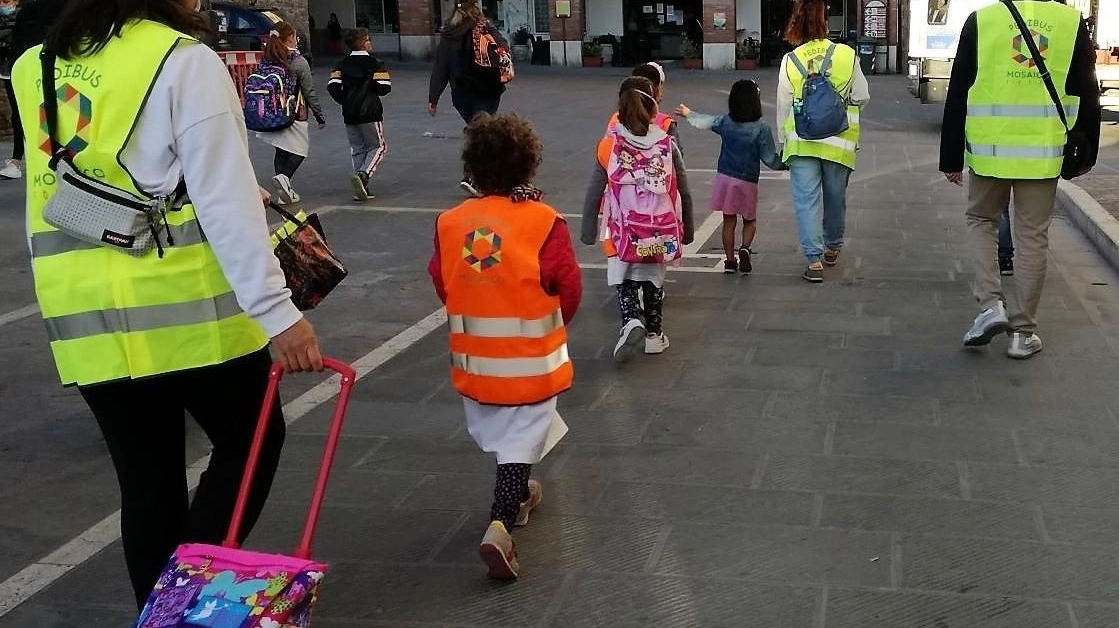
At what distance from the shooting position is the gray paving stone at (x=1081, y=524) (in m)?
4.15

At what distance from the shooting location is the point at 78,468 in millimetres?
5000

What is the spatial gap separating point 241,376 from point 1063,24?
4.50 m

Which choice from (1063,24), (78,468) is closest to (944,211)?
(1063,24)

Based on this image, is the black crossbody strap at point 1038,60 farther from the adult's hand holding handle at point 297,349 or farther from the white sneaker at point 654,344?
the adult's hand holding handle at point 297,349

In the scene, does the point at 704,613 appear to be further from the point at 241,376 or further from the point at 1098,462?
the point at 1098,462

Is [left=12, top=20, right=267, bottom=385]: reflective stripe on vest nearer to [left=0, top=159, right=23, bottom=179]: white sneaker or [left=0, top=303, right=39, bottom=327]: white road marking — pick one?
[left=0, top=303, right=39, bottom=327]: white road marking

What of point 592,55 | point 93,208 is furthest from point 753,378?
point 592,55

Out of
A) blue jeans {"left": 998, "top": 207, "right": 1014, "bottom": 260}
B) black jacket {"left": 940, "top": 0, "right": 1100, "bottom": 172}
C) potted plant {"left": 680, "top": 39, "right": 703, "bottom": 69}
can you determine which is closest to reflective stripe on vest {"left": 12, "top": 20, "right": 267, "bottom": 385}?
black jacket {"left": 940, "top": 0, "right": 1100, "bottom": 172}

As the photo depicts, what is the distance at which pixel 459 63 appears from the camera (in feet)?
39.0

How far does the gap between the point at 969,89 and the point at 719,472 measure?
8.34 ft

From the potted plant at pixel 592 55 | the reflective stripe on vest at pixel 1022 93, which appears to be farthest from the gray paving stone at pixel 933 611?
the potted plant at pixel 592 55

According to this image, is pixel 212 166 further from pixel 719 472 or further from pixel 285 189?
pixel 285 189

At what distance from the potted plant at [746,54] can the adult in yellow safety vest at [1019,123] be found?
1076 inches

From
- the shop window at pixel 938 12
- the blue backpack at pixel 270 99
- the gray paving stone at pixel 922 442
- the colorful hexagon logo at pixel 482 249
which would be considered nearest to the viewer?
the colorful hexagon logo at pixel 482 249
